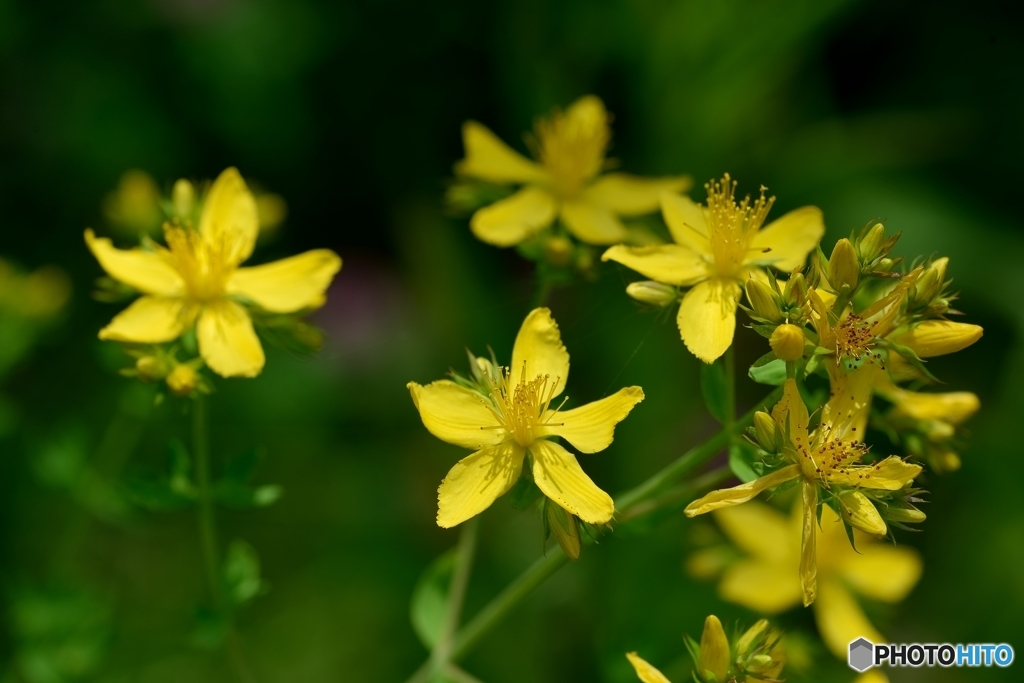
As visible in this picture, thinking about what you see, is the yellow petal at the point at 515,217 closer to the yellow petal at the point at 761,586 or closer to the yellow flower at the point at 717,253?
the yellow flower at the point at 717,253

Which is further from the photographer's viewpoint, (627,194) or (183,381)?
(627,194)

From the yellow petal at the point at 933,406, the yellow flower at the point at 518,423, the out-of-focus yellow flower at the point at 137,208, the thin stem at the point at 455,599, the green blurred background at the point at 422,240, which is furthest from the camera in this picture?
the green blurred background at the point at 422,240

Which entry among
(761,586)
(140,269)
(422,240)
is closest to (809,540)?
(761,586)

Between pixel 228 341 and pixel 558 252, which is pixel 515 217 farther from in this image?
pixel 228 341

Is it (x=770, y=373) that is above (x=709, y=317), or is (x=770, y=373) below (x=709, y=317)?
below

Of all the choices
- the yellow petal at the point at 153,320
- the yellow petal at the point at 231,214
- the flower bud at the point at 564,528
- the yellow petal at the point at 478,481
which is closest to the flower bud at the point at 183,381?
the yellow petal at the point at 153,320

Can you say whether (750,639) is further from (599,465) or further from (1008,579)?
(1008,579)
